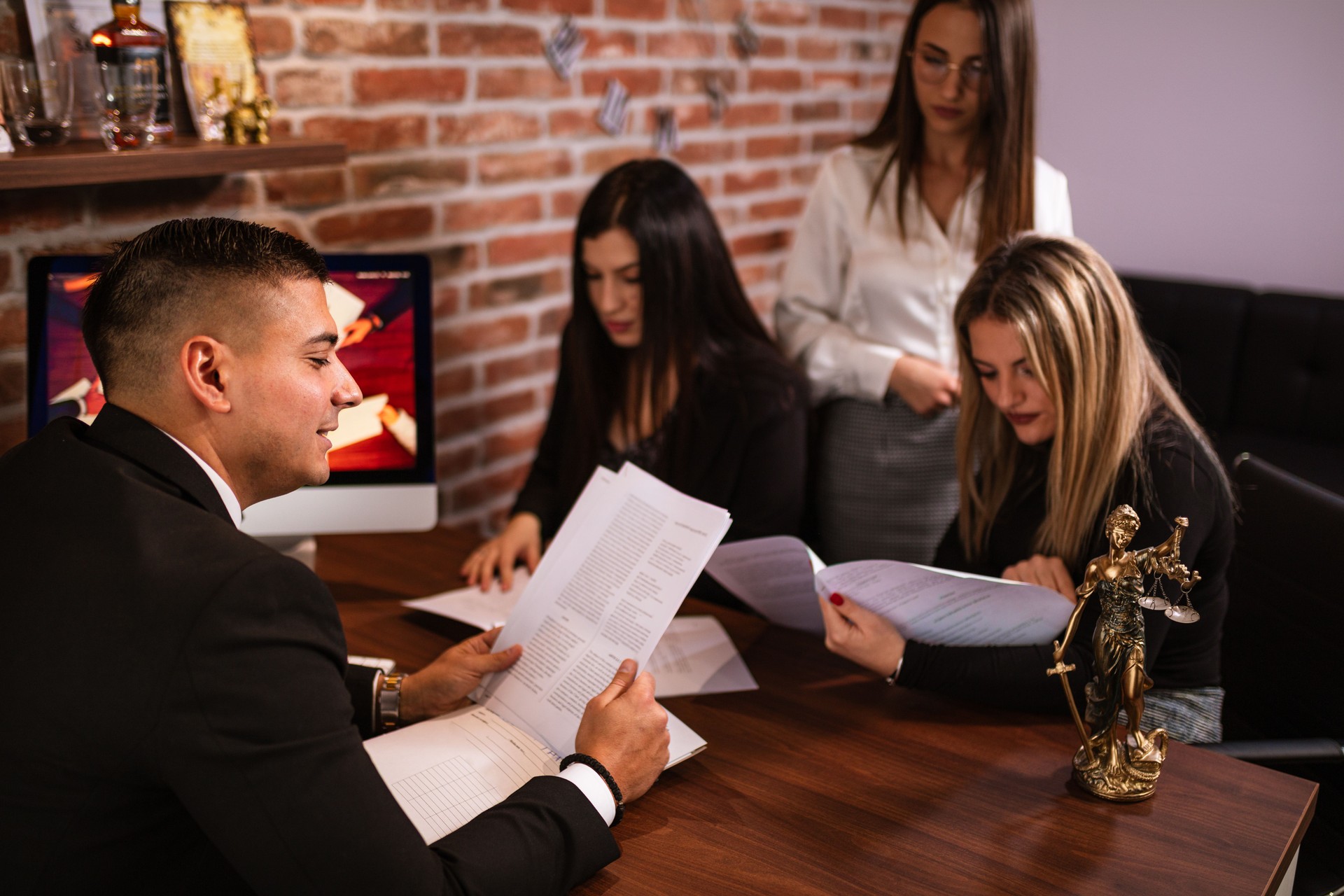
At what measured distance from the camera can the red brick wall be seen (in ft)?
5.79

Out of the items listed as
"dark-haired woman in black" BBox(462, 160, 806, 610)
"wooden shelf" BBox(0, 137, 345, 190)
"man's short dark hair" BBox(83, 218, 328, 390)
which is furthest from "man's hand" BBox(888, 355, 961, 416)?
"man's short dark hair" BBox(83, 218, 328, 390)

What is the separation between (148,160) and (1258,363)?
2811 millimetres

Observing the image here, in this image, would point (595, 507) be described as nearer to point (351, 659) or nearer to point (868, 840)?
point (351, 659)

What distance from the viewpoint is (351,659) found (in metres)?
1.40

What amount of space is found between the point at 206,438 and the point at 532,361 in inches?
58.1

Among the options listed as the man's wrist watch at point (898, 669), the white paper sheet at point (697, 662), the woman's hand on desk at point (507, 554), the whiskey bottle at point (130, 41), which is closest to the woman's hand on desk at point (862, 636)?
the man's wrist watch at point (898, 669)

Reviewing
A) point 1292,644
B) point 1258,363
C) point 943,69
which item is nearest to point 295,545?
point 943,69

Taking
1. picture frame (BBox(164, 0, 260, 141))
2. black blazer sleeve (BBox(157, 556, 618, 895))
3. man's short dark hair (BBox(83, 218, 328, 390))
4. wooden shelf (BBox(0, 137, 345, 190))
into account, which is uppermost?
picture frame (BBox(164, 0, 260, 141))

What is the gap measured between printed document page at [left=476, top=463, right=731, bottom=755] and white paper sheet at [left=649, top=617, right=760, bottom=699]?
107mm

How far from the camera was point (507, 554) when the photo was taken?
5.63 feet

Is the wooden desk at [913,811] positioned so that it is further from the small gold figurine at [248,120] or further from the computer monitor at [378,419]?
the small gold figurine at [248,120]

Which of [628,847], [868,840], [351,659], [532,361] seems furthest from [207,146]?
[868,840]

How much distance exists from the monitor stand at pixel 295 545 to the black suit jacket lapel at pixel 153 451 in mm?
747

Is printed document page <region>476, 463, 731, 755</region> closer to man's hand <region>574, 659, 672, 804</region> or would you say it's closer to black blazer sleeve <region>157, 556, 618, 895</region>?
man's hand <region>574, 659, 672, 804</region>
